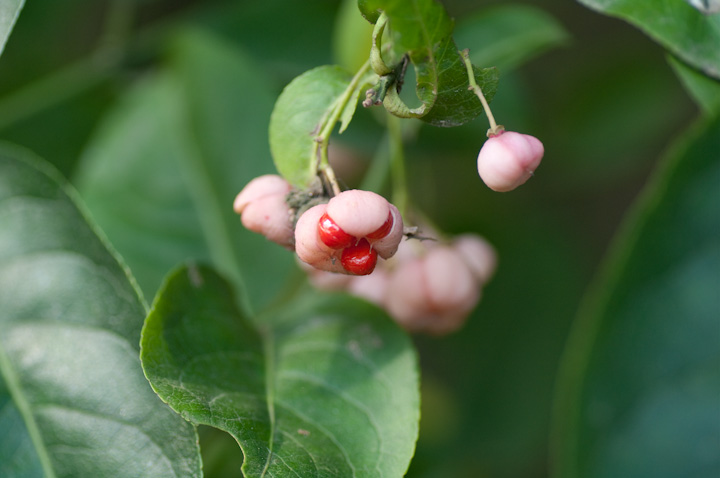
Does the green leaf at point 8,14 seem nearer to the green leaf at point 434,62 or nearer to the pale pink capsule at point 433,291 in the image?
the green leaf at point 434,62

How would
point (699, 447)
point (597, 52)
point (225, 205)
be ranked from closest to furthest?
point (699, 447) → point (225, 205) → point (597, 52)

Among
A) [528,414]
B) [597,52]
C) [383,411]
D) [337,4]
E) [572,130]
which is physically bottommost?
[528,414]

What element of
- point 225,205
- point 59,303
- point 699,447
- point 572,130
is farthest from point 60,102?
point 699,447

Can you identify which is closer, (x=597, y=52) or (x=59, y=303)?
(x=59, y=303)

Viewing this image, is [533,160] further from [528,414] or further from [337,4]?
[528,414]

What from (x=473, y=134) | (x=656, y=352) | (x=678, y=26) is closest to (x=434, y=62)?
(x=678, y=26)

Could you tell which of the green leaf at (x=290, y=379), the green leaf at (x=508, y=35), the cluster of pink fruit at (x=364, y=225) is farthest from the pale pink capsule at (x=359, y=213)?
the green leaf at (x=508, y=35)
